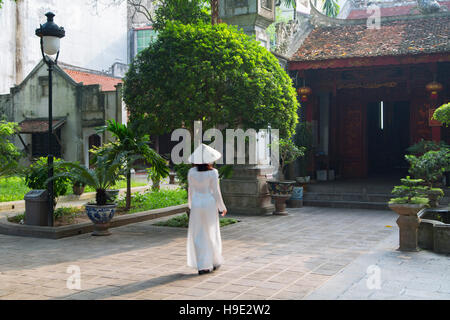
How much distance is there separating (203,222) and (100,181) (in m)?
3.59

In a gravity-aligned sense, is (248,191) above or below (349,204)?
above

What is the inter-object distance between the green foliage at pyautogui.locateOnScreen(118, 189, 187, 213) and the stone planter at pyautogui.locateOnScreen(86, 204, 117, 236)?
8.51 ft

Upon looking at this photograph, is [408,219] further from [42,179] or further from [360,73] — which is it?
[360,73]

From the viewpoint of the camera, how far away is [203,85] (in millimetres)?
9125

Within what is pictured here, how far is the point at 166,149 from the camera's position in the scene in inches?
1131

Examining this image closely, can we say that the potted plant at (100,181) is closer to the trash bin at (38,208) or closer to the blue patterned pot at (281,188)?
the trash bin at (38,208)

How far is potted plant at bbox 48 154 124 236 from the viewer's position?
8.61 metres

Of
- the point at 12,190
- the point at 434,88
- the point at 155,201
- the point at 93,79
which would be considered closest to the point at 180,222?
the point at 155,201

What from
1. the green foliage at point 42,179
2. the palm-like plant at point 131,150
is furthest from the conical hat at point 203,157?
the green foliage at point 42,179

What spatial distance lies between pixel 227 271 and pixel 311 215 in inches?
232

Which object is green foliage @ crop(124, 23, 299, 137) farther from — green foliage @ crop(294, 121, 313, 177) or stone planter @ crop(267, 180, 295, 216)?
green foliage @ crop(294, 121, 313, 177)

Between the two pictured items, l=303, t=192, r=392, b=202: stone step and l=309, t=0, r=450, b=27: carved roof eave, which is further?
l=309, t=0, r=450, b=27: carved roof eave

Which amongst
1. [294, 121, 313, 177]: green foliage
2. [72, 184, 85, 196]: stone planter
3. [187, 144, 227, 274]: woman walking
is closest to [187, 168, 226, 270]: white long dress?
[187, 144, 227, 274]: woman walking
